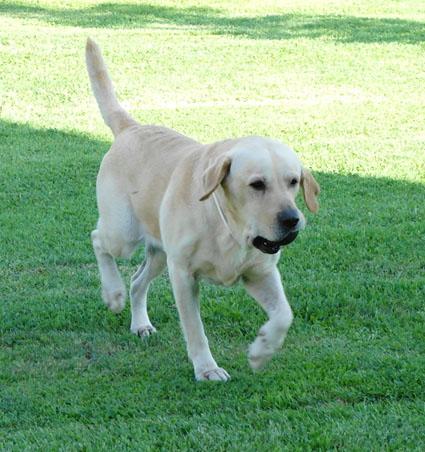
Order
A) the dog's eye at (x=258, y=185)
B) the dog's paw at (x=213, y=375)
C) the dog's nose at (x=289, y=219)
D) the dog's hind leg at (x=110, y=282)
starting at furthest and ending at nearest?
the dog's hind leg at (x=110, y=282)
the dog's paw at (x=213, y=375)
the dog's eye at (x=258, y=185)
the dog's nose at (x=289, y=219)

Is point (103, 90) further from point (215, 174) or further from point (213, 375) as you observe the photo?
point (213, 375)

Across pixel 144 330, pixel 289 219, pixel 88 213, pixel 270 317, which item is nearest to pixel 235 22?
pixel 88 213

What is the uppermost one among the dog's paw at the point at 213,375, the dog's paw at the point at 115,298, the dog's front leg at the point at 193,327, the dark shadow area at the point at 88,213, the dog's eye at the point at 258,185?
the dog's eye at the point at 258,185

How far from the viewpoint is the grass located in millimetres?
4859

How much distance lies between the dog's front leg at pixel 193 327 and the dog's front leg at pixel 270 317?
0.83ft

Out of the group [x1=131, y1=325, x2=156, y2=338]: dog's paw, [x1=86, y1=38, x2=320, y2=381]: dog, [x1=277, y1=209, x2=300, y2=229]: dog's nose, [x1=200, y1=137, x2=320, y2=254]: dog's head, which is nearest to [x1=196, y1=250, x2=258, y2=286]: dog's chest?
[x1=86, y1=38, x2=320, y2=381]: dog

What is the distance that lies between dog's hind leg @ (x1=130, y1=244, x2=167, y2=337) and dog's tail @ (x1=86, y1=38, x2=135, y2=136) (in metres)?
0.88

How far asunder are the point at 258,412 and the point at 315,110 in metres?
9.66

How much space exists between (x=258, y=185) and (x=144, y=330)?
5.37 ft

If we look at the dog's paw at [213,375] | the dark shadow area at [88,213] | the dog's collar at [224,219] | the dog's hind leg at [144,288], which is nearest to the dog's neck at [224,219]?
the dog's collar at [224,219]

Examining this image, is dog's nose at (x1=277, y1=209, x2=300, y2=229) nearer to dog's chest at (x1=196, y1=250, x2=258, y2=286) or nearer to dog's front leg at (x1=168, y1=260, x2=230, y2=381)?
dog's chest at (x1=196, y1=250, x2=258, y2=286)

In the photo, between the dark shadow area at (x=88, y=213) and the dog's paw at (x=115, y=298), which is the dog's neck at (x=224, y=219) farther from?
the dark shadow area at (x=88, y=213)

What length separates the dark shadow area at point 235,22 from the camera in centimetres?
2088

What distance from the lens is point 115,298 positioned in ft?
20.7
